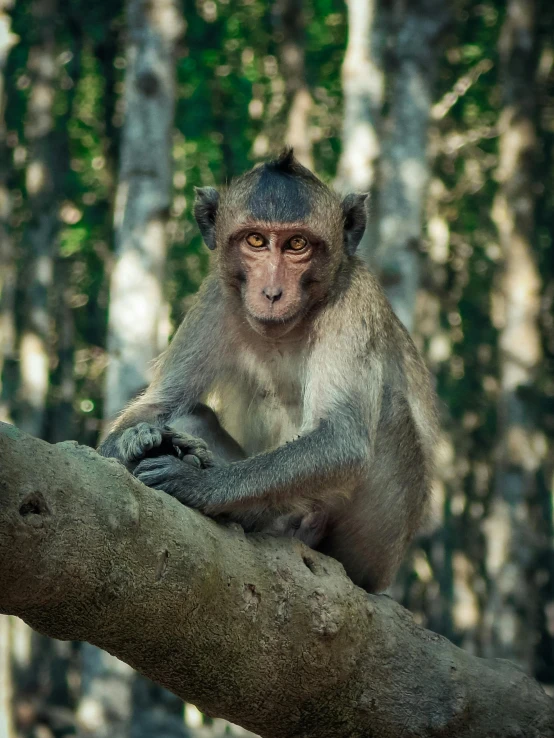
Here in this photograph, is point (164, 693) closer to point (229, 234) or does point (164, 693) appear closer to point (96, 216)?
point (96, 216)

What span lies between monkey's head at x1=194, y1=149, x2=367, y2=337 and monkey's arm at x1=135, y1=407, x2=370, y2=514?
633mm

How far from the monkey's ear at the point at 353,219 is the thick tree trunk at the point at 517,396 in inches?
378

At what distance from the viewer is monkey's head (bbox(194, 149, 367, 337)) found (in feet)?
20.5

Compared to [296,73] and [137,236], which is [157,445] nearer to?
[137,236]

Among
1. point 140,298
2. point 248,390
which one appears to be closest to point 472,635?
point 140,298

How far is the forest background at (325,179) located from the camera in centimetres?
1211

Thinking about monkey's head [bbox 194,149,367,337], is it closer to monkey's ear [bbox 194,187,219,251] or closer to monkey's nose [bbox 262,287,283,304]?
monkey's nose [bbox 262,287,283,304]

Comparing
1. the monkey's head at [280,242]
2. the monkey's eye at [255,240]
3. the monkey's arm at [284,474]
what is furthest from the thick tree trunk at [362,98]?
the monkey's arm at [284,474]

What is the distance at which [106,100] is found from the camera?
73.9ft

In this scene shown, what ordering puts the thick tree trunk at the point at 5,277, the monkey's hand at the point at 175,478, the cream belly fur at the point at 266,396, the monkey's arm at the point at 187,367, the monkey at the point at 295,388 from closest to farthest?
1. the monkey's hand at the point at 175,478
2. the monkey at the point at 295,388
3. the cream belly fur at the point at 266,396
4. the monkey's arm at the point at 187,367
5. the thick tree trunk at the point at 5,277

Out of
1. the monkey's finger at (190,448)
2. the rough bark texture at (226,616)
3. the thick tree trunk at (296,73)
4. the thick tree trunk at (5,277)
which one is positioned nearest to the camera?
the rough bark texture at (226,616)

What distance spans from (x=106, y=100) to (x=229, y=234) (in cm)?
1670

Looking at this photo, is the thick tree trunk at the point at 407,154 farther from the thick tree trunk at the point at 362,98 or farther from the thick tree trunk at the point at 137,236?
the thick tree trunk at the point at 137,236

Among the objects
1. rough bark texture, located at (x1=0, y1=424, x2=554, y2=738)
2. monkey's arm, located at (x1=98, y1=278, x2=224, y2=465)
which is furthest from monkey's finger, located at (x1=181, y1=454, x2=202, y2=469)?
monkey's arm, located at (x1=98, y1=278, x2=224, y2=465)
